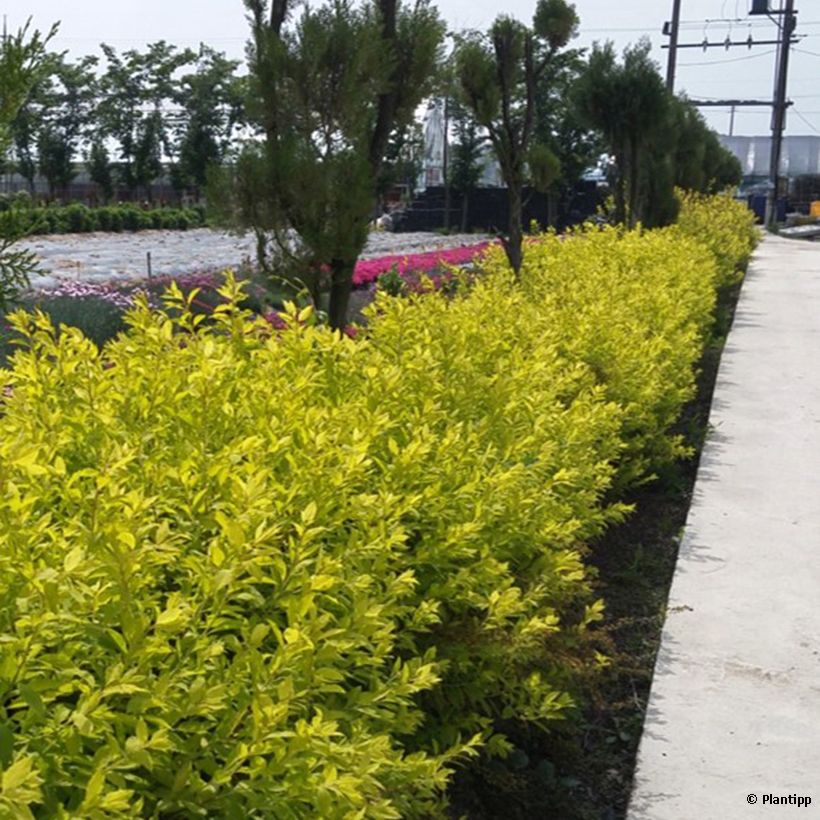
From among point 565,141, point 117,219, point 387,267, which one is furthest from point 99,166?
point 387,267

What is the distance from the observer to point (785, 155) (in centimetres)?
7419

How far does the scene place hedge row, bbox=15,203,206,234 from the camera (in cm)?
3812

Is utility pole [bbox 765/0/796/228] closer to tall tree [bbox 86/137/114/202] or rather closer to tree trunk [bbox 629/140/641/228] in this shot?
tree trunk [bbox 629/140/641/228]

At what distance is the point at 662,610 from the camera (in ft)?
14.2

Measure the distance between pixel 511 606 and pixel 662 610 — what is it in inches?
75.1

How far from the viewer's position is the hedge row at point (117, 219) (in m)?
38.1

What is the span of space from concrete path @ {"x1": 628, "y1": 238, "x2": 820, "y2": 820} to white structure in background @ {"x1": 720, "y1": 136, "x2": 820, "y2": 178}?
222 ft

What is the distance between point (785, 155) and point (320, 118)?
73106 mm

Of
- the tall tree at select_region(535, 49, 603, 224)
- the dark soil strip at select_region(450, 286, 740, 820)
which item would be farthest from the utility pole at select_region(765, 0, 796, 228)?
the dark soil strip at select_region(450, 286, 740, 820)

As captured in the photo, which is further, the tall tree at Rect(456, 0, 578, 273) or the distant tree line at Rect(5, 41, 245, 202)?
the distant tree line at Rect(5, 41, 245, 202)

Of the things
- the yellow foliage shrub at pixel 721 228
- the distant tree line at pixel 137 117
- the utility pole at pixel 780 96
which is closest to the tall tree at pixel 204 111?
the distant tree line at pixel 137 117

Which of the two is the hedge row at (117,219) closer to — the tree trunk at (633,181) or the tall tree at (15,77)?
the tree trunk at (633,181)

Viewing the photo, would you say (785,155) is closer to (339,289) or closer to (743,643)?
(339,289)

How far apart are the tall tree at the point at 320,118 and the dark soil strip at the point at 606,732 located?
2.39 meters
